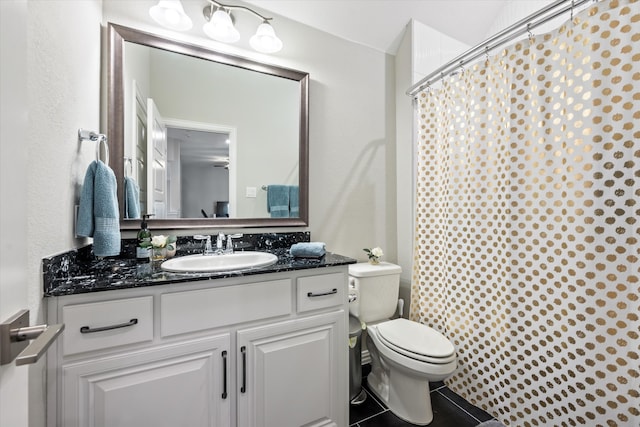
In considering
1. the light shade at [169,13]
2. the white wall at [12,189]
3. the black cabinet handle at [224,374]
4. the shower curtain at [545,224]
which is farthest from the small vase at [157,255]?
the shower curtain at [545,224]

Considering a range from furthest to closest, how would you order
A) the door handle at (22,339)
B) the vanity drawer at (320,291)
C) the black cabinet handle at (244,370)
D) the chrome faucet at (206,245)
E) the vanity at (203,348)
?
the chrome faucet at (206,245), the vanity drawer at (320,291), the black cabinet handle at (244,370), the vanity at (203,348), the door handle at (22,339)

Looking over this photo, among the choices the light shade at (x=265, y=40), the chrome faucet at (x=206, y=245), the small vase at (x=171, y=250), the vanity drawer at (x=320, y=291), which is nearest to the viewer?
the vanity drawer at (x=320, y=291)

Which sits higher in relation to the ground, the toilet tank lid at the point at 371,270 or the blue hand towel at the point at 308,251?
the blue hand towel at the point at 308,251

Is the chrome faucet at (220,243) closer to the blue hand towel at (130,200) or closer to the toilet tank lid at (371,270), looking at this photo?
the blue hand towel at (130,200)

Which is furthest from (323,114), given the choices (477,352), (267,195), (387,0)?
(477,352)

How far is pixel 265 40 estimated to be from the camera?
1.68 metres

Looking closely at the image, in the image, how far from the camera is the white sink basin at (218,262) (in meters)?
1.17

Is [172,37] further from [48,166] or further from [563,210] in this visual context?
[563,210]

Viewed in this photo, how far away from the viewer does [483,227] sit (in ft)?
4.99

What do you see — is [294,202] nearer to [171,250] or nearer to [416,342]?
[171,250]

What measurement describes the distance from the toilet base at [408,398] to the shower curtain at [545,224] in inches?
12.1

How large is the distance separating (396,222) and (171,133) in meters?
1.73

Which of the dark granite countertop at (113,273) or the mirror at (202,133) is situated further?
the mirror at (202,133)

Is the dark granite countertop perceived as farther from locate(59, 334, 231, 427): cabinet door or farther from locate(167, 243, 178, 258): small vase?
locate(59, 334, 231, 427): cabinet door
